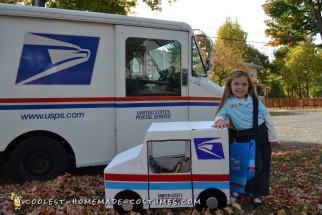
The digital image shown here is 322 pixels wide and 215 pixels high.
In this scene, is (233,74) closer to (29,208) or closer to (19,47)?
(29,208)

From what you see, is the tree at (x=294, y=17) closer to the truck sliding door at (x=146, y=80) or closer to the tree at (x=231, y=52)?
the tree at (x=231, y=52)

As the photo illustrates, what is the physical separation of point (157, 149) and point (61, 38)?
2.36 m

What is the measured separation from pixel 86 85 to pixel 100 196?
2028 mm

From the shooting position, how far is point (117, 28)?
6227 millimetres

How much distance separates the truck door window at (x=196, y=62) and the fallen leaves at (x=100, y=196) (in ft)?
7.17

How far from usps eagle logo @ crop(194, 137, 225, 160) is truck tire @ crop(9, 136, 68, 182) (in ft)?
9.39

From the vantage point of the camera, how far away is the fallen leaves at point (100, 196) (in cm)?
410

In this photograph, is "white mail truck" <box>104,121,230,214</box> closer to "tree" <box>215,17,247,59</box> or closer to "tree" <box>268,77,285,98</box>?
"tree" <box>215,17,247,59</box>

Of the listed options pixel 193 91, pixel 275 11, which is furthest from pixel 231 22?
pixel 193 91

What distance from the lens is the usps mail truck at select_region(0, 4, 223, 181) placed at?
223 inches

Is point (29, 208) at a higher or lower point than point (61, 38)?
lower

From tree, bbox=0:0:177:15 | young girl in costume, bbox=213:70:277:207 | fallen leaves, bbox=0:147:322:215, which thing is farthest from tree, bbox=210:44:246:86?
young girl in costume, bbox=213:70:277:207

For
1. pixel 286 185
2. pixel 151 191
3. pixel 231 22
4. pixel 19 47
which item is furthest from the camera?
pixel 231 22

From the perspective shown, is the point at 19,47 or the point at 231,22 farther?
the point at 231,22
